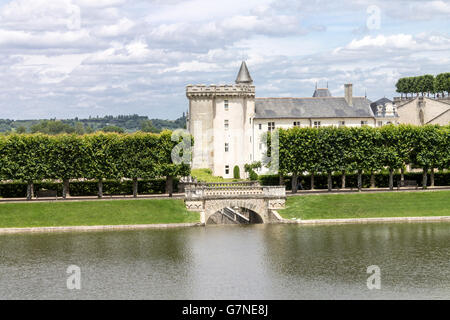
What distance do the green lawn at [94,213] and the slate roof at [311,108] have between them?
135 feet

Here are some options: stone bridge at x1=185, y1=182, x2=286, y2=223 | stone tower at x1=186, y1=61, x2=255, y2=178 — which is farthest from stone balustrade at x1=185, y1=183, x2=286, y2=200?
stone tower at x1=186, y1=61, x2=255, y2=178

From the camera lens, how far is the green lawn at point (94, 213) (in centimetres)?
7631

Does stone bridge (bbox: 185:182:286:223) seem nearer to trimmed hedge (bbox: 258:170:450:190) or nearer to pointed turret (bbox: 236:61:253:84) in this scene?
trimmed hedge (bbox: 258:170:450:190)

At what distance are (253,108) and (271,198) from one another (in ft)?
127

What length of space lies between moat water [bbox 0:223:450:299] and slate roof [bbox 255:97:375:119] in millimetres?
46567

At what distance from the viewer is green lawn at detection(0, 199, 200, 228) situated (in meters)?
76.3

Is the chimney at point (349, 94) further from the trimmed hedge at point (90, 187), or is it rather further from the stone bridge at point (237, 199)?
the stone bridge at point (237, 199)

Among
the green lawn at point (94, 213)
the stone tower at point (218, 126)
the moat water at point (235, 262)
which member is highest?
the stone tower at point (218, 126)

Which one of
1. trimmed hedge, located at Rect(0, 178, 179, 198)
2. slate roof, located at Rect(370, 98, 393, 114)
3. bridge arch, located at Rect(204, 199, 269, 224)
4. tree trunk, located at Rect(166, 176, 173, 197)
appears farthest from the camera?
slate roof, located at Rect(370, 98, 393, 114)

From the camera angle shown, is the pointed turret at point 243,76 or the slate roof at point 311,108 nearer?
the slate roof at point 311,108

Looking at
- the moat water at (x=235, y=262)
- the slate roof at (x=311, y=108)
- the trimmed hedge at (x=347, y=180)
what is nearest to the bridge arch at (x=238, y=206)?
the moat water at (x=235, y=262)

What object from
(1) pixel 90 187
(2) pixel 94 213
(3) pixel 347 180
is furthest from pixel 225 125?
(2) pixel 94 213

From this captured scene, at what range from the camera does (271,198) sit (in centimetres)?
8000
